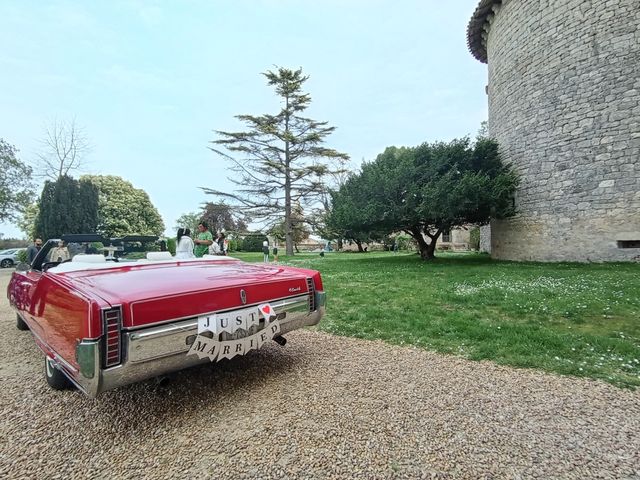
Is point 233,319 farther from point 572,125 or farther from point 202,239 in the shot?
point 572,125

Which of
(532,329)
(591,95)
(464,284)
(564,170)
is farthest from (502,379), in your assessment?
(591,95)

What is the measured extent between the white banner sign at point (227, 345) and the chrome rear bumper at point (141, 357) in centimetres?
4

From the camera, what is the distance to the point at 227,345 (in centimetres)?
206

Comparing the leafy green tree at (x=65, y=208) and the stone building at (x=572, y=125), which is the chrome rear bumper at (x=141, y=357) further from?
the leafy green tree at (x=65, y=208)

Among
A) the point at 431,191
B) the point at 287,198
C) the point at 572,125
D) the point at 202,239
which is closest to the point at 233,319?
the point at 202,239

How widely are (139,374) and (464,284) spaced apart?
21.0 ft

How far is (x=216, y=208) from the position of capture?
2008cm

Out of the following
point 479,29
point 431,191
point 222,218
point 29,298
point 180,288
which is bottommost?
point 29,298

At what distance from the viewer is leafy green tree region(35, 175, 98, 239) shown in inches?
798

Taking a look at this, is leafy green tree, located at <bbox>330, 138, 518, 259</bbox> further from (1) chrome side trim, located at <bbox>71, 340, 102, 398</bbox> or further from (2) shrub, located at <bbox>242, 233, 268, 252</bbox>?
(2) shrub, located at <bbox>242, 233, 268, 252</bbox>

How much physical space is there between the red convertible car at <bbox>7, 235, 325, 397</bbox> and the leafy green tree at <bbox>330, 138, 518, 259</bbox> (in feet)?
29.0

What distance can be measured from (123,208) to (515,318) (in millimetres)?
32475

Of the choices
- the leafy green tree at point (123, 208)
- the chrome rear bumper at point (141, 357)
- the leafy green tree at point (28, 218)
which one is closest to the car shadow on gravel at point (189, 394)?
the chrome rear bumper at point (141, 357)

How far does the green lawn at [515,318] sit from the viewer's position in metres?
2.92
